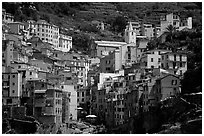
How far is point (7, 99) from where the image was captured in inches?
2443

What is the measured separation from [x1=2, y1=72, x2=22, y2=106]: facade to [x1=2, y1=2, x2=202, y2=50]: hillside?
3001cm

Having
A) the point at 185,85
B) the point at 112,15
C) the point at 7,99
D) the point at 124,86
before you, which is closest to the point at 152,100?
the point at 185,85

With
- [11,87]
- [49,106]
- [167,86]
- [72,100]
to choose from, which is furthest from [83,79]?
[167,86]

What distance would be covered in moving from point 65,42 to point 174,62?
27.0 metres

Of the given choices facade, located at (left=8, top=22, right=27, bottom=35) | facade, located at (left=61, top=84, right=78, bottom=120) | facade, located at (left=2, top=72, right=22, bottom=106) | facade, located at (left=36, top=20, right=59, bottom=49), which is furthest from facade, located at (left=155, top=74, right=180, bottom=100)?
facade, located at (left=36, top=20, right=59, bottom=49)

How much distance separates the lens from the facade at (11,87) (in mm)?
62031

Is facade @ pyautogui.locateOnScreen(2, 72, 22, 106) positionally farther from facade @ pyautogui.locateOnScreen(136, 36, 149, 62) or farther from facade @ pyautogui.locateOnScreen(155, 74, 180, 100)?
facade @ pyautogui.locateOnScreen(136, 36, 149, 62)

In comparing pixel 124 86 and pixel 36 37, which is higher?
pixel 36 37

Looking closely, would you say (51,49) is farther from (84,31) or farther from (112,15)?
(112,15)

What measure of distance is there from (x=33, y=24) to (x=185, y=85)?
1385 inches

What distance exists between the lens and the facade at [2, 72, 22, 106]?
204 feet

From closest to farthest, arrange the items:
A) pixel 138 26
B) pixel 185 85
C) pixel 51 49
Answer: pixel 185 85, pixel 51 49, pixel 138 26

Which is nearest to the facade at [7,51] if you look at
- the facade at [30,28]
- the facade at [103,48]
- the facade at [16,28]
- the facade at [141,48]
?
the facade at [16,28]

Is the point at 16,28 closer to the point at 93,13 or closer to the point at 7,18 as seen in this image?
the point at 7,18
